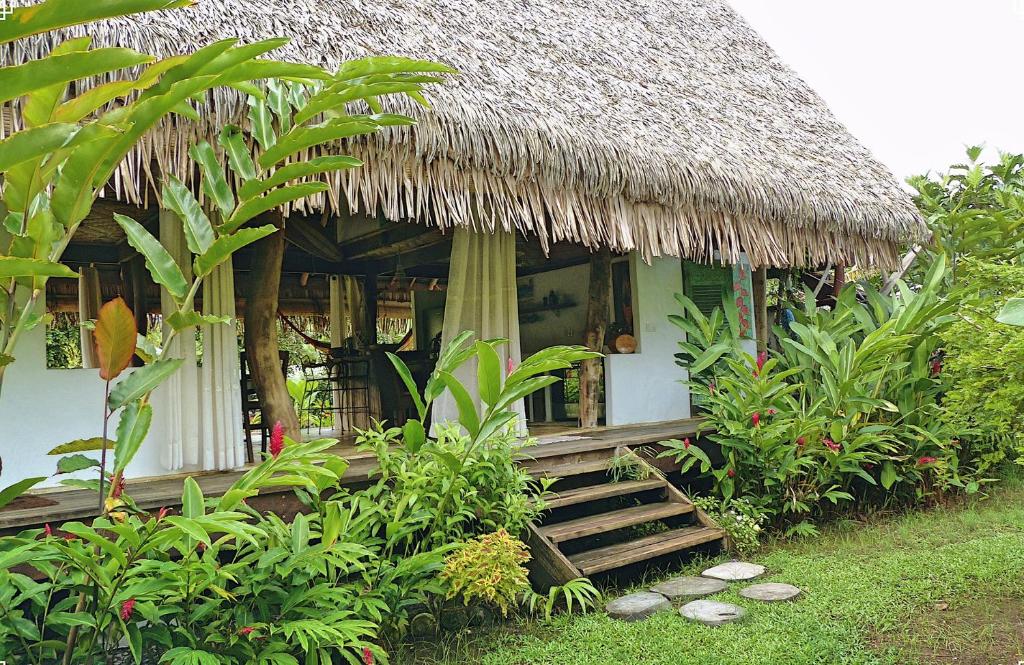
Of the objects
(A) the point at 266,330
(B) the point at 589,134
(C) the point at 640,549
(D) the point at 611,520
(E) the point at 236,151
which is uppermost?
(B) the point at 589,134

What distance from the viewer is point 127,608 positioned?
1.99 meters

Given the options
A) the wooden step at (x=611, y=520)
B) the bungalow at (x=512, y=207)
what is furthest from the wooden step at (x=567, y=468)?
the bungalow at (x=512, y=207)

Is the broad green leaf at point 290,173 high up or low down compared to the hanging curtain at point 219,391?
up

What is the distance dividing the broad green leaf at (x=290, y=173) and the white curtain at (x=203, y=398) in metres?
2.18

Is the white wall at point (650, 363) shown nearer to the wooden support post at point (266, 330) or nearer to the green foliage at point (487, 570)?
the wooden support post at point (266, 330)

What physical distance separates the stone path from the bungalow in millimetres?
1808

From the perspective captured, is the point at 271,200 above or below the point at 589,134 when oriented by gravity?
below

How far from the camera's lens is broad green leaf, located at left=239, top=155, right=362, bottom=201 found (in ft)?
5.47

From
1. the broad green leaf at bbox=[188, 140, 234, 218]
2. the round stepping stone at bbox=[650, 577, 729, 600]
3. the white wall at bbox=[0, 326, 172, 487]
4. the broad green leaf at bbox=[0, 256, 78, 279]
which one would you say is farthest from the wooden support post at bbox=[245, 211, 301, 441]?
the broad green leaf at bbox=[0, 256, 78, 279]

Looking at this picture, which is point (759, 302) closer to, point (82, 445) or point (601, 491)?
point (601, 491)

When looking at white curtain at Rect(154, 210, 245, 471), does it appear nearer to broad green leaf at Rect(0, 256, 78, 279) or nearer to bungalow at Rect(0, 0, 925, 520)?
bungalow at Rect(0, 0, 925, 520)

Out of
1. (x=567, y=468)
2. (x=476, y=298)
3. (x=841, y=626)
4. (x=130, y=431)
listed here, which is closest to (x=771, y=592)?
(x=841, y=626)

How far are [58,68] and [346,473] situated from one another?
2.70 m

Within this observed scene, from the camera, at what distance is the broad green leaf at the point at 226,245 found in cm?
164
